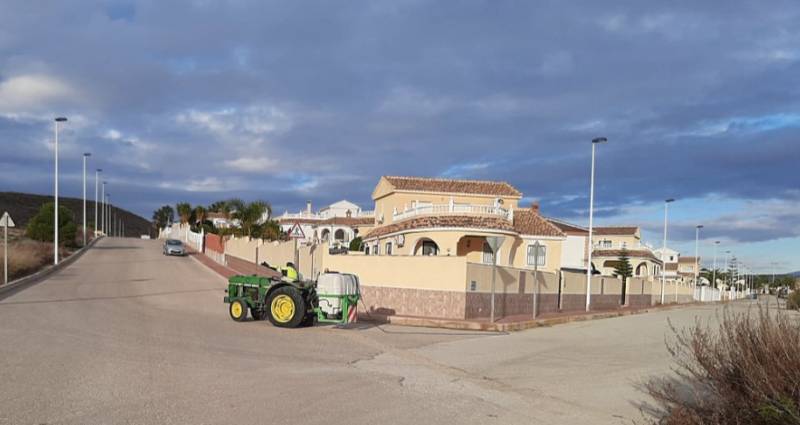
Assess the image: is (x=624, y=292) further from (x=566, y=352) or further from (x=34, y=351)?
(x=34, y=351)

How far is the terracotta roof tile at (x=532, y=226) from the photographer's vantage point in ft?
137

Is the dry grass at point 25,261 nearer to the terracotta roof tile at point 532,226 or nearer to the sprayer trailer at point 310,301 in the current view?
the sprayer trailer at point 310,301

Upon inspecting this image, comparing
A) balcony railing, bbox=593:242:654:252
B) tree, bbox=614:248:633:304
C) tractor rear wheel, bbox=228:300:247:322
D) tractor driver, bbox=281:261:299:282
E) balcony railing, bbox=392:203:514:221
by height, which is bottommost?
tree, bbox=614:248:633:304

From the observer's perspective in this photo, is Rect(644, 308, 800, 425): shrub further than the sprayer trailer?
No

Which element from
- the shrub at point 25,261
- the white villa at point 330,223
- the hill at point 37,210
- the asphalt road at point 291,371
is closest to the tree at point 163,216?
the hill at point 37,210

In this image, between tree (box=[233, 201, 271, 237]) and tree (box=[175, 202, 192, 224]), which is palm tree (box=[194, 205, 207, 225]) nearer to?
tree (box=[175, 202, 192, 224])

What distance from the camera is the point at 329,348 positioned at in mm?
14109

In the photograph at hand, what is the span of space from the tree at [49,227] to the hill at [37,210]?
200 ft

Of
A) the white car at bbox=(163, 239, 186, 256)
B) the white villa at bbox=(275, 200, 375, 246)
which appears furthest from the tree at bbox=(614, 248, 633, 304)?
the white car at bbox=(163, 239, 186, 256)

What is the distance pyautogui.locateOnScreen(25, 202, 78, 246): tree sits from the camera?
54.4 meters

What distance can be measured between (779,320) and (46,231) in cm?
5717

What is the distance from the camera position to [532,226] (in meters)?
42.4

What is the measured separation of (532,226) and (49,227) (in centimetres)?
3752

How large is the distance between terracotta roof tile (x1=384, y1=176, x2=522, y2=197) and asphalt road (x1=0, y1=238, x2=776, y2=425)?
87.8 feet
